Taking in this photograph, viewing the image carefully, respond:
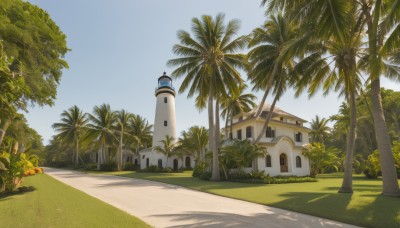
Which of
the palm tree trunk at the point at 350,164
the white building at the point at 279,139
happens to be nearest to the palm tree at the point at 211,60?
the white building at the point at 279,139

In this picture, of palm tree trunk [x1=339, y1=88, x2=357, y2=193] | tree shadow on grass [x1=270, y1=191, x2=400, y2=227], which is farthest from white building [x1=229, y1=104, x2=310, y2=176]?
tree shadow on grass [x1=270, y1=191, x2=400, y2=227]

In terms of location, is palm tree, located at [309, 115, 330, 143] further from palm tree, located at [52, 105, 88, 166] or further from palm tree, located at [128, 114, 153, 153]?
palm tree, located at [52, 105, 88, 166]

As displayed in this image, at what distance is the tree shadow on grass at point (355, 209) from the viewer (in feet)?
24.5

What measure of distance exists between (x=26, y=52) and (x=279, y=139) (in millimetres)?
24821

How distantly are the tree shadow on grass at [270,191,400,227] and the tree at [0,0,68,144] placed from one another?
9112mm

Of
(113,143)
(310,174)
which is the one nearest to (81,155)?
(113,143)

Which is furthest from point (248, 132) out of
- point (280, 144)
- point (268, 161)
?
point (268, 161)

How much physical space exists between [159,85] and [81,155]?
35067mm

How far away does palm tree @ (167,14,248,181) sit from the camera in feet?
77.2

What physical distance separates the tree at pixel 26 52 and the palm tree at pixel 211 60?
15672 millimetres

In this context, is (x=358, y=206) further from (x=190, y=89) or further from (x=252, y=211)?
(x=190, y=89)

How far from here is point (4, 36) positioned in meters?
5.88

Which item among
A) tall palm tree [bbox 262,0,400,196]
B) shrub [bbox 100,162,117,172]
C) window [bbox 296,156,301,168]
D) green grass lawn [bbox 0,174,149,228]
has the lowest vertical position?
shrub [bbox 100,162,117,172]

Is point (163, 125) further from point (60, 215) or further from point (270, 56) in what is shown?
point (60, 215)
